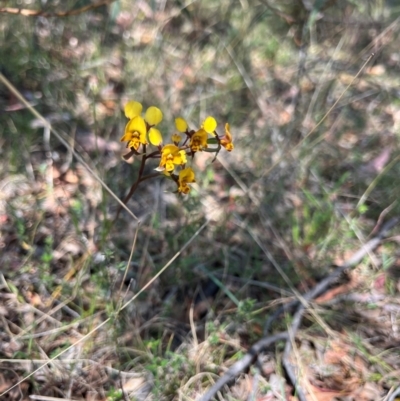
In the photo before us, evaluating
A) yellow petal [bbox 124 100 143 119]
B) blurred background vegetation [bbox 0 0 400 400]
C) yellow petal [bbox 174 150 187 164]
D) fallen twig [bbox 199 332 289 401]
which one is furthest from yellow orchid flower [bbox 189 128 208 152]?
fallen twig [bbox 199 332 289 401]

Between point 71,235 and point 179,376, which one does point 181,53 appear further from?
point 179,376

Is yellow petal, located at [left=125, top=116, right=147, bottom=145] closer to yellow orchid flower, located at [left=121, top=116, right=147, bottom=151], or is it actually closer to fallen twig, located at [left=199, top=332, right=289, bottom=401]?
yellow orchid flower, located at [left=121, top=116, right=147, bottom=151]

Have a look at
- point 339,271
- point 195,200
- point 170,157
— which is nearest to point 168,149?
point 170,157

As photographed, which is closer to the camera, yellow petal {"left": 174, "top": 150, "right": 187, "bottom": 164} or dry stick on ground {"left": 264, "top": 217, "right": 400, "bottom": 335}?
yellow petal {"left": 174, "top": 150, "right": 187, "bottom": 164}

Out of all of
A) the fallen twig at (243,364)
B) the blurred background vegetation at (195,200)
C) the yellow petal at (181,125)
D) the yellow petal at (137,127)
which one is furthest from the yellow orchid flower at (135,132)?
the fallen twig at (243,364)

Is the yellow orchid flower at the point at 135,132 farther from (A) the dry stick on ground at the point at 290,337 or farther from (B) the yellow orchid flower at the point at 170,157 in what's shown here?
(A) the dry stick on ground at the point at 290,337

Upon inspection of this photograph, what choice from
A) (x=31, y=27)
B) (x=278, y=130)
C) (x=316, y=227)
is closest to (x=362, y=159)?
(x=278, y=130)
